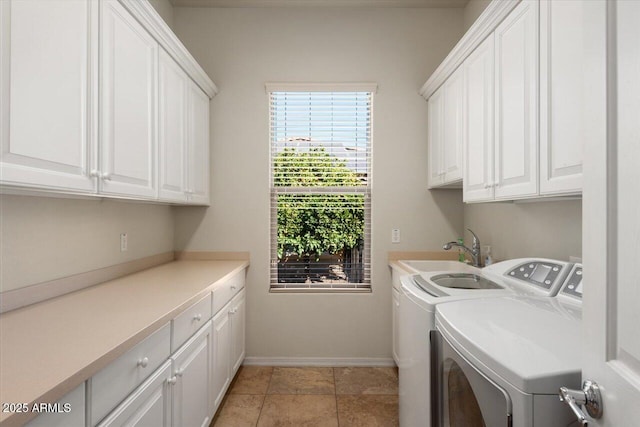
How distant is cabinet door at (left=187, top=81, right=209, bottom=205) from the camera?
2.47 meters

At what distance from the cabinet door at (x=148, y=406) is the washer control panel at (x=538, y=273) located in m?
1.67

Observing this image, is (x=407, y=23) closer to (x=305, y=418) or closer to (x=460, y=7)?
(x=460, y=7)

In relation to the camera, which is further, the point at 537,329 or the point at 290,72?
the point at 290,72

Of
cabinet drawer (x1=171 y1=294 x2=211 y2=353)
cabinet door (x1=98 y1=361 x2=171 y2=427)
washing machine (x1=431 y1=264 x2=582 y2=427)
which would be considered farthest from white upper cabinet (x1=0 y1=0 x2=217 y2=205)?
washing machine (x1=431 y1=264 x2=582 y2=427)

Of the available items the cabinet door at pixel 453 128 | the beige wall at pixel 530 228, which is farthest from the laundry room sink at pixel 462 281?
the cabinet door at pixel 453 128

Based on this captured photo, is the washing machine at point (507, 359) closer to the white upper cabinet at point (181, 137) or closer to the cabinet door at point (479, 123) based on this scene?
the cabinet door at point (479, 123)

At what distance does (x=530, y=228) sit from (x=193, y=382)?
81.5 inches

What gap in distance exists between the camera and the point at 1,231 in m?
1.30

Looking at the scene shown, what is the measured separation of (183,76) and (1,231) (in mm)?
1459

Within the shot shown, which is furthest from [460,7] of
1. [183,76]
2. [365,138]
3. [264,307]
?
[264,307]

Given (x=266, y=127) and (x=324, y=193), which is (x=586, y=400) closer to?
(x=324, y=193)

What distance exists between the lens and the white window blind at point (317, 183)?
295 centimetres

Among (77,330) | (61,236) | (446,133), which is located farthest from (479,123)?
(61,236)

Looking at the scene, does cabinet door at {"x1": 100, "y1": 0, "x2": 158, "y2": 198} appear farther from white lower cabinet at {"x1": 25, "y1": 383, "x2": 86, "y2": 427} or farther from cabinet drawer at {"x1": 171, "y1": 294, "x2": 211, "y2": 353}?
white lower cabinet at {"x1": 25, "y1": 383, "x2": 86, "y2": 427}
